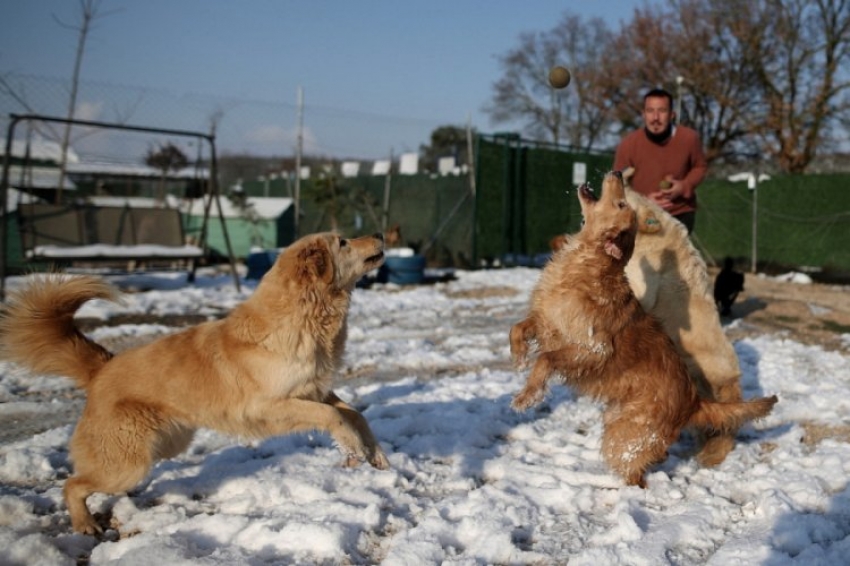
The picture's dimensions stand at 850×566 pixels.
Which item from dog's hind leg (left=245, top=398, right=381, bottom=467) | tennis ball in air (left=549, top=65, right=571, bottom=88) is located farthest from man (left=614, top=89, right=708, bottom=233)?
dog's hind leg (left=245, top=398, right=381, bottom=467)

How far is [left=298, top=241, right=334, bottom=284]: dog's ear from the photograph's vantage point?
136 inches

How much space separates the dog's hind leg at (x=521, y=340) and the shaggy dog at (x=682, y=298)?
845 mm

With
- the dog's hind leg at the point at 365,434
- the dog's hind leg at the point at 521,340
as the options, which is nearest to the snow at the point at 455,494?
the dog's hind leg at the point at 365,434

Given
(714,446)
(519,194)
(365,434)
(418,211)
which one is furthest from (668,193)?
(418,211)

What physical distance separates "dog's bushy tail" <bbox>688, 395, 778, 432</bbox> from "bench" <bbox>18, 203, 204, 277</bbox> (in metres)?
8.23

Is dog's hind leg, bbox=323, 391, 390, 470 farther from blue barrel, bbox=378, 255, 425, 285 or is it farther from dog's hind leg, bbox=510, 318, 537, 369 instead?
blue barrel, bbox=378, 255, 425, 285

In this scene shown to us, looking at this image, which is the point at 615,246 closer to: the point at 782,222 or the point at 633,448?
the point at 633,448

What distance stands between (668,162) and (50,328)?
470 centimetres

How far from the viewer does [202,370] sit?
338 cm

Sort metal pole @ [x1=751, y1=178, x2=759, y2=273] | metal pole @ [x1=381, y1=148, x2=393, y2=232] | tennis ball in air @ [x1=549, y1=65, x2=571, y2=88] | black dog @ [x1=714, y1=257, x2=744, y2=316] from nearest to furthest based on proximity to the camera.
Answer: tennis ball in air @ [x1=549, y1=65, x2=571, y2=88] → black dog @ [x1=714, y1=257, x2=744, y2=316] → metal pole @ [x1=381, y1=148, x2=393, y2=232] → metal pole @ [x1=751, y1=178, x2=759, y2=273]

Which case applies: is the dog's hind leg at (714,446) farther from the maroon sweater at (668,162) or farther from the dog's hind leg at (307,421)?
the maroon sweater at (668,162)

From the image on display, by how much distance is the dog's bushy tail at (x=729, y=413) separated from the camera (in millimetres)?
3783

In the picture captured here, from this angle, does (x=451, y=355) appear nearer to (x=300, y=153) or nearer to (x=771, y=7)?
(x=300, y=153)

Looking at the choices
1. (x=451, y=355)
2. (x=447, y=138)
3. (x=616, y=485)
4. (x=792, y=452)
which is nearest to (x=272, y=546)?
(x=616, y=485)
